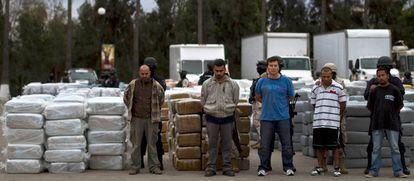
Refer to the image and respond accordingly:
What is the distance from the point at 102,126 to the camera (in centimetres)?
1186

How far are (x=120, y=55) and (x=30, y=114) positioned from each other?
170 feet

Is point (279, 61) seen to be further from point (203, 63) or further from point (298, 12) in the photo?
point (298, 12)

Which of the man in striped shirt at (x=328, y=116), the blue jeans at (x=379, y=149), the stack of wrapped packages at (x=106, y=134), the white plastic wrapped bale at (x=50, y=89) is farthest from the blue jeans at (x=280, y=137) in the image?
the white plastic wrapped bale at (x=50, y=89)

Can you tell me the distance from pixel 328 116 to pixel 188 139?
2.30 meters

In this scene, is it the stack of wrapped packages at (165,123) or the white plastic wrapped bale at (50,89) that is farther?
the white plastic wrapped bale at (50,89)

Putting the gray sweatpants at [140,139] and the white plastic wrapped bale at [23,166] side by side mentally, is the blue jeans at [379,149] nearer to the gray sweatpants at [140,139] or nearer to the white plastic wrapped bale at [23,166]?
the gray sweatpants at [140,139]

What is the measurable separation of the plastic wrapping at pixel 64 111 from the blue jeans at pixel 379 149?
4665 mm

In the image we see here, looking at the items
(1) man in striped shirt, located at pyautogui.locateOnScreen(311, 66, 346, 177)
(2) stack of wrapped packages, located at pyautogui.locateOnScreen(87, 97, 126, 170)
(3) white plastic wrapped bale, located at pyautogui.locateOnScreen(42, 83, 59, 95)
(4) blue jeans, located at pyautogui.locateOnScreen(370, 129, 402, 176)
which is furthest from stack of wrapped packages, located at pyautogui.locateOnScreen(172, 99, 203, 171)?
(3) white plastic wrapped bale, located at pyautogui.locateOnScreen(42, 83, 59, 95)

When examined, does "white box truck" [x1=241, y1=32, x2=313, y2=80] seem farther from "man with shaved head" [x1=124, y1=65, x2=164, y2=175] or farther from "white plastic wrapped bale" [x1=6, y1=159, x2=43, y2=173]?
"white plastic wrapped bale" [x1=6, y1=159, x2=43, y2=173]

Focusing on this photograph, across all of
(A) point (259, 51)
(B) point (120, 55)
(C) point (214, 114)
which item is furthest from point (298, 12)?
(C) point (214, 114)

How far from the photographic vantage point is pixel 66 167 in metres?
11.5

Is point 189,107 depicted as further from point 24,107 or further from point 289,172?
point 24,107

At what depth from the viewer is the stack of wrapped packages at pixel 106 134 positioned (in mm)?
11789

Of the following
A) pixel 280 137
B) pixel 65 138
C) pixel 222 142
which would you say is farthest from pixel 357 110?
pixel 65 138
